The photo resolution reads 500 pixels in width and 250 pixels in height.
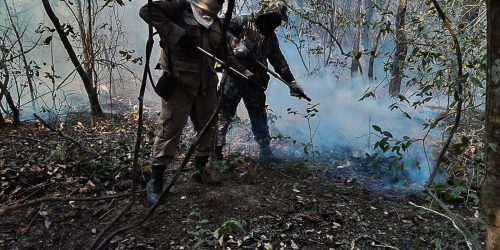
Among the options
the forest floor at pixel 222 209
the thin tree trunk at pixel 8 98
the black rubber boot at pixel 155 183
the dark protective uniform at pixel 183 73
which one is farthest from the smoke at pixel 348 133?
the thin tree trunk at pixel 8 98

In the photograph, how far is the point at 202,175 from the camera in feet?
11.6

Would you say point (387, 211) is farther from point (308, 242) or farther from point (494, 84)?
point (494, 84)

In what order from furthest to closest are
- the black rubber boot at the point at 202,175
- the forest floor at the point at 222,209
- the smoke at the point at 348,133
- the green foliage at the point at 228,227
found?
the smoke at the point at 348,133, the black rubber boot at the point at 202,175, the forest floor at the point at 222,209, the green foliage at the point at 228,227

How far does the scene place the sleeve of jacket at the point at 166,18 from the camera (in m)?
2.90

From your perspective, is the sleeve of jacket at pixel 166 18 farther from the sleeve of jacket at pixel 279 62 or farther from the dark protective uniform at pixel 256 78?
the sleeve of jacket at pixel 279 62

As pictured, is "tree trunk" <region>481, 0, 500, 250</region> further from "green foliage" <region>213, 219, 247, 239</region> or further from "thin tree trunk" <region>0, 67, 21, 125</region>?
"thin tree trunk" <region>0, 67, 21, 125</region>

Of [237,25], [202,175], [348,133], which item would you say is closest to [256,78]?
[237,25]

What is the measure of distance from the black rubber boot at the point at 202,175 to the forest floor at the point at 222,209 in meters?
0.07

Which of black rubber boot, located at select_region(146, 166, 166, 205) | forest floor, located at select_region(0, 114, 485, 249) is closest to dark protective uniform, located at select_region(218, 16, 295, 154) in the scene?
forest floor, located at select_region(0, 114, 485, 249)

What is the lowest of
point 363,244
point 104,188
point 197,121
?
point 363,244

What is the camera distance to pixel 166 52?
3.16 m

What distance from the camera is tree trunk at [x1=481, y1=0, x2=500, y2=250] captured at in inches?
48.8

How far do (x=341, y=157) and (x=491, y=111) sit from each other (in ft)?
12.2

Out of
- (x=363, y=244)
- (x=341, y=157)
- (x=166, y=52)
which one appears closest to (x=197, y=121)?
(x=166, y=52)
